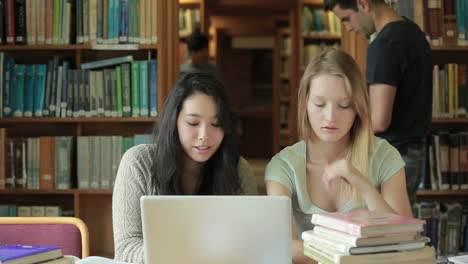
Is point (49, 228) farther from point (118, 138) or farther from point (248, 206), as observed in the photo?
point (118, 138)

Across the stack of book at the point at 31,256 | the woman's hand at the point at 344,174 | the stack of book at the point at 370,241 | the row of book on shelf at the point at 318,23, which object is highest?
the row of book on shelf at the point at 318,23

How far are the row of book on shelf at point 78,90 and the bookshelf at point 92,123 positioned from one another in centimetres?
4

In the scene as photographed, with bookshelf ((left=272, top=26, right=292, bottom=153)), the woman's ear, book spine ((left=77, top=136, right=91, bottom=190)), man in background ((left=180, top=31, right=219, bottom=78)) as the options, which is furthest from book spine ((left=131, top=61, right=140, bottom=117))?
bookshelf ((left=272, top=26, right=292, bottom=153))

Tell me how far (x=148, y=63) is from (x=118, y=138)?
0.48 meters

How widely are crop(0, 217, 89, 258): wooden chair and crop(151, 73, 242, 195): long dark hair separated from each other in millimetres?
256

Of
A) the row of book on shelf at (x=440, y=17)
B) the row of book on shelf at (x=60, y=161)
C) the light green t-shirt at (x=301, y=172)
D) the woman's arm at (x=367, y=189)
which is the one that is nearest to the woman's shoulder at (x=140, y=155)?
the light green t-shirt at (x=301, y=172)

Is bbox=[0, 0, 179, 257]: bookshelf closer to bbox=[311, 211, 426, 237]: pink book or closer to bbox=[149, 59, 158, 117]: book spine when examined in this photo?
bbox=[149, 59, 158, 117]: book spine

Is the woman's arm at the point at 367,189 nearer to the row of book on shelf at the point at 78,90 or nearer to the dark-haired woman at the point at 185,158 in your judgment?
the dark-haired woman at the point at 185,158

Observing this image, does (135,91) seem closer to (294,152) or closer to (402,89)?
(402,89)

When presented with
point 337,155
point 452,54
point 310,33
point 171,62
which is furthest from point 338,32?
point 337,155

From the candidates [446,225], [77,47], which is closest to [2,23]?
[77,47]

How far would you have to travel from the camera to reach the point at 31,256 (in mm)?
1288

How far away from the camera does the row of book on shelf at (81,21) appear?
3.82m

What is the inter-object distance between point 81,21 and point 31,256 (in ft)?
9.00
